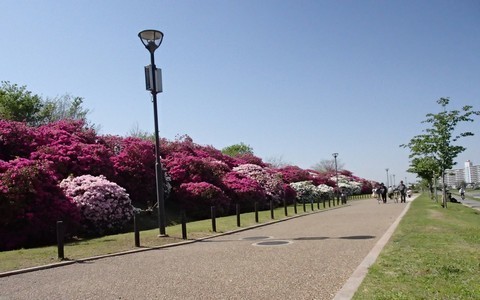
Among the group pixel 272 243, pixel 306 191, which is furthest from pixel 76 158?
pixel 306 191

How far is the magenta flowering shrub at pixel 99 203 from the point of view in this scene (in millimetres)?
15594

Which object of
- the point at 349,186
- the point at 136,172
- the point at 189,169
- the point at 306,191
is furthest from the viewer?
the point at 349,186

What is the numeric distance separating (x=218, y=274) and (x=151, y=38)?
29.0ft

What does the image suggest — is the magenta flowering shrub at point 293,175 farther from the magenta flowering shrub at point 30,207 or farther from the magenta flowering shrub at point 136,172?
the magenta flowering shrub at point 30,207

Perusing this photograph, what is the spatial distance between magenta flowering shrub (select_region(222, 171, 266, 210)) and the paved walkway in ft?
49.8

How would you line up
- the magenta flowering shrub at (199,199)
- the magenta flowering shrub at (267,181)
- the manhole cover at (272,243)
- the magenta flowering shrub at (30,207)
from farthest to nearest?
1. the magenta flowering shrub at (267,181)
2. the magenta flowering shrub at (199,199)
3. the magenta flowering shrub at (30,207)
4. the manhole cover at (272,243)

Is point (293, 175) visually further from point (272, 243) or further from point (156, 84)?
point (272, 243)

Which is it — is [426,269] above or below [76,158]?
below

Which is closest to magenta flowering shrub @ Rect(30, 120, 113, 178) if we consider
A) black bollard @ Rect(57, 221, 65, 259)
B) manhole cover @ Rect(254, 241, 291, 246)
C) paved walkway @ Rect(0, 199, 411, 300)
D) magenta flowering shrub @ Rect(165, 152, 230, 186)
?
magenta flowering shrub @ Rect(165, 152, 230, 186)

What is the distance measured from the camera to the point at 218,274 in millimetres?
7148

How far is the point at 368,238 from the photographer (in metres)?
11.2

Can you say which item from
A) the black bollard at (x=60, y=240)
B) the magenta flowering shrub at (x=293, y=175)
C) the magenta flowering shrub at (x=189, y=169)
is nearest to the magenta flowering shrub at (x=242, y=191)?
the magenta flowering shrub at (x=189, y=169)

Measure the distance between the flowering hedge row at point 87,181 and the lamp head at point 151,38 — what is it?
226 inches

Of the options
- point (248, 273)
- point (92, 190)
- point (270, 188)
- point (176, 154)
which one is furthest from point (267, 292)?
point (270, 188)
